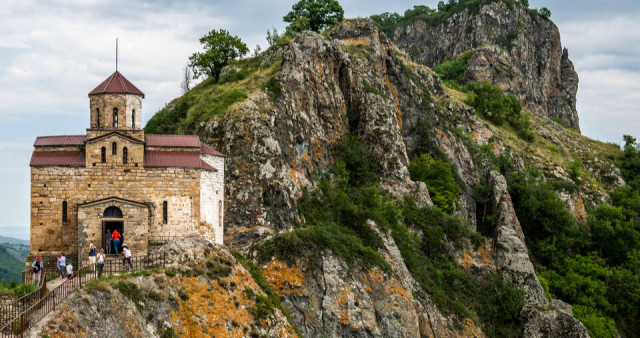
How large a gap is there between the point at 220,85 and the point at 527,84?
71.9 meters

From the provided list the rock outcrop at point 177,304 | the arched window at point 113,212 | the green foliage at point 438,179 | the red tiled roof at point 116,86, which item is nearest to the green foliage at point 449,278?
the green foliage at point 438,179

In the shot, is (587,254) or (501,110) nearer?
(587,254)

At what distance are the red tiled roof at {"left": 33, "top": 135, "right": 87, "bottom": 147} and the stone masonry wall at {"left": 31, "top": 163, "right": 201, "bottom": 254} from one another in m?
1.70

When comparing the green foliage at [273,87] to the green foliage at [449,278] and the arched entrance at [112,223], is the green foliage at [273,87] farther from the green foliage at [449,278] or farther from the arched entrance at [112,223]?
the arched entrance at [112,223]

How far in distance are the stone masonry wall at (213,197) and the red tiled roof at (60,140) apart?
7301 mm

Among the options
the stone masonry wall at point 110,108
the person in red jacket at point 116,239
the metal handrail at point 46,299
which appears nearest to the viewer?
the metal handrail at point 46,299

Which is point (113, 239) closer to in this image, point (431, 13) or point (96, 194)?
point (96, 194)

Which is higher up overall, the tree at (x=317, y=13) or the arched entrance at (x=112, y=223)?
the tree at (x=317, y=13)

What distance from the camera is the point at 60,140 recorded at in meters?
36.7

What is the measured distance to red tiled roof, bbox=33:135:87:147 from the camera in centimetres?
3628

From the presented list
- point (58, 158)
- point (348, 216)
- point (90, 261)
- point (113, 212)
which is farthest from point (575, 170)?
point (58, 158)

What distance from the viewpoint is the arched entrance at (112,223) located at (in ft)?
113

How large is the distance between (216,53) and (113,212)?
3301 cm

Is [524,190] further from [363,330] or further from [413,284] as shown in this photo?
[363,330]
